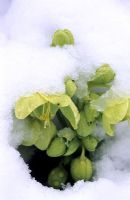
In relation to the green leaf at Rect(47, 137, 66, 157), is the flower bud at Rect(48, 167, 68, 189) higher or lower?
lower

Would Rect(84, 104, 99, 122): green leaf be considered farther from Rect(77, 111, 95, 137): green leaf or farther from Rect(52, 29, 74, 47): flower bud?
Rect(52, 29, 74, 47): flower bud

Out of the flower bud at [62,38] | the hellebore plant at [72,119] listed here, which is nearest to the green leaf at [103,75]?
the hellebore plant at [72,119]

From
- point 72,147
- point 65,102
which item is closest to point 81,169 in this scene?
point 72,147

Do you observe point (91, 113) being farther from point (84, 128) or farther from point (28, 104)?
point (28, 104)

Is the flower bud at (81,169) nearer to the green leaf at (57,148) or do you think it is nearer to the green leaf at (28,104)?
the green leaf at (57,148)

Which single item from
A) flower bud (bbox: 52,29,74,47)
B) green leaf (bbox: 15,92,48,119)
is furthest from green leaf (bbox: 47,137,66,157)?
flower bud (bbox: 52,29,74,47)

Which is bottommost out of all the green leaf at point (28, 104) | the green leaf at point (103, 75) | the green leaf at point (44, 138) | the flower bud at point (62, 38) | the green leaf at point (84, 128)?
the green leaf at point (44, 138)
